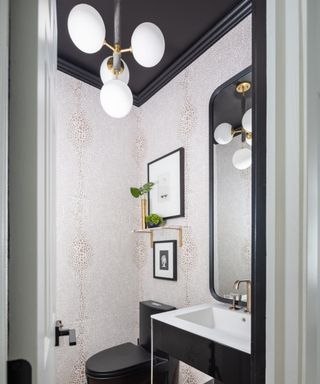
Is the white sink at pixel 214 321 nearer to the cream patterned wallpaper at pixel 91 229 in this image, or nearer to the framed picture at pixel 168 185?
the framed picture at pixel 168 185

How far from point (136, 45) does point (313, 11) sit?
38.4 inches

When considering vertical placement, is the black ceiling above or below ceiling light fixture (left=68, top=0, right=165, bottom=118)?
above

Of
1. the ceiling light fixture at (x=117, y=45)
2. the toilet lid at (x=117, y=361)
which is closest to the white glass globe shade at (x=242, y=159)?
the ceiling light fixture at (x=117, y=45)

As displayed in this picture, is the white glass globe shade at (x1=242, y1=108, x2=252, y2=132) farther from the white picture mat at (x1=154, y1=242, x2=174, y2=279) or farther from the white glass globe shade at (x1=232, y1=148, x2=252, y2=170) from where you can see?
the white picture mat at (x1=154, y1=242, x2=174, y2=279)

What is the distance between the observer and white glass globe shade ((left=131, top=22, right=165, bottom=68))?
1472 millimetres

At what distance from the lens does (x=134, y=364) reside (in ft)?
6.63

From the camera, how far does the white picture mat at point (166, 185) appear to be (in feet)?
7.59

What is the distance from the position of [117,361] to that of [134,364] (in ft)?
0.42

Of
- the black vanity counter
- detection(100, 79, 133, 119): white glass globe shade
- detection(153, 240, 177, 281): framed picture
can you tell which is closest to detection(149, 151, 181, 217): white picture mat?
detection(153, 240, 177, 281): framed picture

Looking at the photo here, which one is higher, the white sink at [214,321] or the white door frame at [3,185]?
the white door frame at [3,185]

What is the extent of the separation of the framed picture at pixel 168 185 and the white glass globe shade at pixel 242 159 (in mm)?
481

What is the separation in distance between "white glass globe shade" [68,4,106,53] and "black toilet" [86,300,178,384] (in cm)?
174

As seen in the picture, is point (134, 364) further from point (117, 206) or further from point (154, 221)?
point (117, 206)

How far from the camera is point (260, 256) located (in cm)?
73
